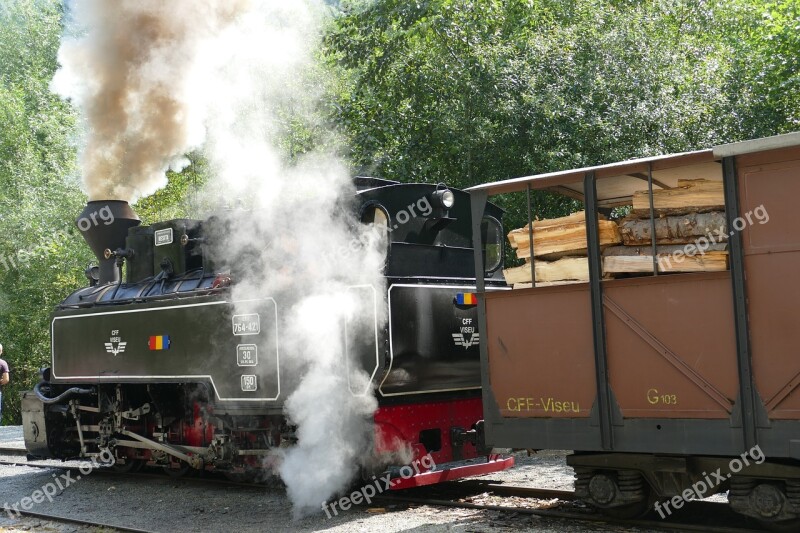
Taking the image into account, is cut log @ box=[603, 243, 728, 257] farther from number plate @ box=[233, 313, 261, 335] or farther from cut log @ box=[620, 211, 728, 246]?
number plate @ box=[233, 313, 261, 335]

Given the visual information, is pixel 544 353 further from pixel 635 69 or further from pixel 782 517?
pixel 635 69

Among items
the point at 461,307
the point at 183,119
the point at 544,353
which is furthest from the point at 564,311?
the point at 183,119

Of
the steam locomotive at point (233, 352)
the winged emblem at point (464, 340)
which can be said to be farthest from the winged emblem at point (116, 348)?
the winged emblem at point (464, 340)

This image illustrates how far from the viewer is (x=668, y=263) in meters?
5.46

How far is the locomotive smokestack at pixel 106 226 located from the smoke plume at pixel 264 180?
128cm

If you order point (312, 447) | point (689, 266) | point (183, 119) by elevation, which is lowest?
point (312, 447)

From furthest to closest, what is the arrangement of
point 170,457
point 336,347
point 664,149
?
point 664,149, point 170,457, point 336,347

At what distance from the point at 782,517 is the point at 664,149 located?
7.46 metres

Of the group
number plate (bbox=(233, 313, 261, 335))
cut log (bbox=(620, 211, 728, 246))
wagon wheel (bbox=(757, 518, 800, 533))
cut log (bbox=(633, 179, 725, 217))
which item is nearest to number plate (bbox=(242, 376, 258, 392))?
number plate (bbox=(233, 313, 261, 335))

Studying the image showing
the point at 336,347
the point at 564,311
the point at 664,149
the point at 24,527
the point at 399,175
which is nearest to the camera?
the point at 564,311

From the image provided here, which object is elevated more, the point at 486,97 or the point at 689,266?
the point at 486,97

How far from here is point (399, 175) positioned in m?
12.9

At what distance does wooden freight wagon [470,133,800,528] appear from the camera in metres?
5.02

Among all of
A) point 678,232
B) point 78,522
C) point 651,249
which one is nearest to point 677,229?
point 678,232
